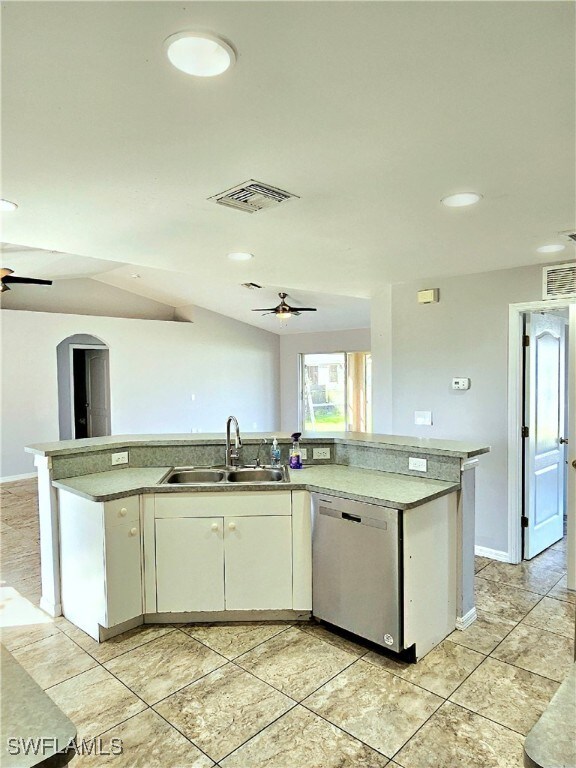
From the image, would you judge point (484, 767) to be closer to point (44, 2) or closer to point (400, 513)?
point (400, 513)

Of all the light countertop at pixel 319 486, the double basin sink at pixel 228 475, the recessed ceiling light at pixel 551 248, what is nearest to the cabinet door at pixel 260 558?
the light countertop at pixel 319 486

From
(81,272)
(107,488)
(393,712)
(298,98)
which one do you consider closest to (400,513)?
(393,712)

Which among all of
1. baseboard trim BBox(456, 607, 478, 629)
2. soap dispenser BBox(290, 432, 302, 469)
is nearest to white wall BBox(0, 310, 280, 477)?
soap dispenser BBox(290, 432, 302, 469)

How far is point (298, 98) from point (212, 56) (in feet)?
0.96

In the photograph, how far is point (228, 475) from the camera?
10.1 ft

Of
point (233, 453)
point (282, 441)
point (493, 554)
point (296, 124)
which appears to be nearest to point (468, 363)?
point (493, 554)

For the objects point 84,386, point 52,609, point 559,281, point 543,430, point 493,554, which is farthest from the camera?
point 84,386

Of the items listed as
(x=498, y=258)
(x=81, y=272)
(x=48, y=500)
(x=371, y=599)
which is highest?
(x=81, y=272)

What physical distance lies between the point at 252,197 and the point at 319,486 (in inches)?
62.8

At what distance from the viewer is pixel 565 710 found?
815mm

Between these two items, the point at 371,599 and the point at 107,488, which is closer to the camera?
the point at 371,599

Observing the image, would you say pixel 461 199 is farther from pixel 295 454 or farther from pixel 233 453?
pixel 233 453

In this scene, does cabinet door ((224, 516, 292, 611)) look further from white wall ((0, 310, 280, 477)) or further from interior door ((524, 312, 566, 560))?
white wall ((0, 310, 280, 477))

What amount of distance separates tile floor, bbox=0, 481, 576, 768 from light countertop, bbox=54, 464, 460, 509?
2.74 feet
